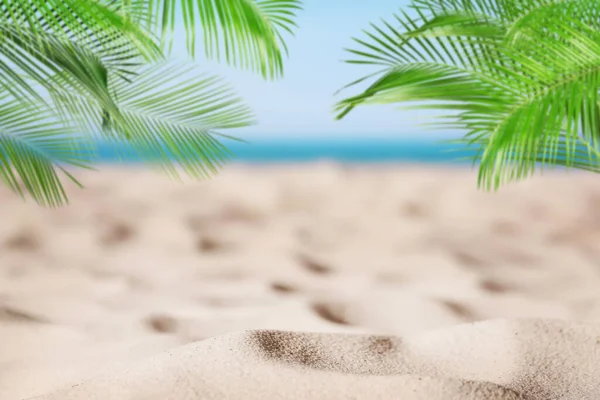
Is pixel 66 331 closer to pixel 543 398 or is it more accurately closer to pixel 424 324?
pixel 424 324

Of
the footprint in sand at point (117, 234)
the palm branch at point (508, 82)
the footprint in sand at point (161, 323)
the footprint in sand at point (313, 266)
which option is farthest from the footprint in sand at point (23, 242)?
the palm branch at point (508, 82)

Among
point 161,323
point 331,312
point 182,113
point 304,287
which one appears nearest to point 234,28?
point 182,113

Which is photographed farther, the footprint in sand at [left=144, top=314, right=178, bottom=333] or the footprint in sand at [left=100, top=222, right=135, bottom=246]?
the footprint in sand at [left=100, top=222, right=135, bottom=246]

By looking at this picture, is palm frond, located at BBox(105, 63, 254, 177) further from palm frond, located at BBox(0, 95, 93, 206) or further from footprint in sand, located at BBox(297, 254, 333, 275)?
footprint in sand, located at BBox(297, 254, 333, 275)

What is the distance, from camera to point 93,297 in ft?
8.78

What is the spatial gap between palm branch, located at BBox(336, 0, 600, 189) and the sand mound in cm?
46

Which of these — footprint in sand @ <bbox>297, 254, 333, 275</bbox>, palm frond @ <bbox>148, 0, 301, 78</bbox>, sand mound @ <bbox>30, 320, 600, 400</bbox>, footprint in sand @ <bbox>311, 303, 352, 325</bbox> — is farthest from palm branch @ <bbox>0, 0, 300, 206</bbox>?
footprint in sand @ <bbox>297, 254, 333, 275</bbox>

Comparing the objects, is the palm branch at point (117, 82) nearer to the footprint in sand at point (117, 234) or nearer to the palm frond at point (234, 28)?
the palm frond at point (234, 28)

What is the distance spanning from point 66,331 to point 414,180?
2.73 m

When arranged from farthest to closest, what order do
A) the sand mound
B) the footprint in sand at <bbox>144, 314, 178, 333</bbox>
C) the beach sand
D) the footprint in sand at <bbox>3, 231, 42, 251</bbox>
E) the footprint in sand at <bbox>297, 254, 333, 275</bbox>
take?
the footprint in sand at <bbox>3, 231, 42, 251</bbox> → the footprint in sand at <bbox>297, 254, 333, 275</bbox> → the footprint in sand at <bbox>144, 314, 178, 333</bbox> → the beach sand → the sand mound

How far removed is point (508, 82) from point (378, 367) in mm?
740

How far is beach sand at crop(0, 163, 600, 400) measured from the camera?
61.5 inches

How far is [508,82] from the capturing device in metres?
1.30

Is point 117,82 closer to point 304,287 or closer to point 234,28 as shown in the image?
point 234,28
